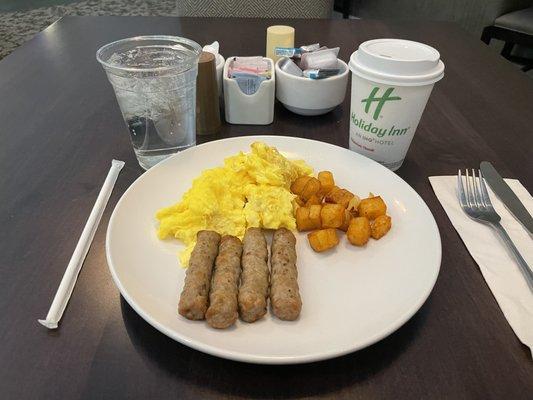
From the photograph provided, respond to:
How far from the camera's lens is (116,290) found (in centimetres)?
82

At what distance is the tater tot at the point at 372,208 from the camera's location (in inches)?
37.1

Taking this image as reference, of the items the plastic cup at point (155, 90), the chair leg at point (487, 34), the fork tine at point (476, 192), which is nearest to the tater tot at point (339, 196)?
the fork tine at point (476, 192)

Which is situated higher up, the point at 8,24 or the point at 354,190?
the point at 354,190

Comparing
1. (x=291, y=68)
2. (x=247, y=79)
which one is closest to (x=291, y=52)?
(x=291, y=68)

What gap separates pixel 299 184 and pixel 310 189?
0.05 m

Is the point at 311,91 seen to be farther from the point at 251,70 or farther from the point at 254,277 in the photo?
the point at 254,277

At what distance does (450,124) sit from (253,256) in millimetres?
988

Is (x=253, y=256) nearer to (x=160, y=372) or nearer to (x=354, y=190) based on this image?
(x=160, y=372)

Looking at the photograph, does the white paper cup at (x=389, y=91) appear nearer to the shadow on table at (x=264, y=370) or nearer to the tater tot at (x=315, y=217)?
the tater tot at (x=315, y=217)

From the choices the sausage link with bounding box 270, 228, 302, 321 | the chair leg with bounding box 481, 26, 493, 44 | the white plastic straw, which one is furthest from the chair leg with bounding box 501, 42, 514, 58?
the white plastic straw

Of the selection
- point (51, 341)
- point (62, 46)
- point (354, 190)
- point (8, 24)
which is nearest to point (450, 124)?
point (354, 190)

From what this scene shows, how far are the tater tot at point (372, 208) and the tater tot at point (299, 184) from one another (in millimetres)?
166

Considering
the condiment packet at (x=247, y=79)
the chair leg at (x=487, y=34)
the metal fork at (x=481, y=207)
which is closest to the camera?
the metal fork at (x=481, y=207)

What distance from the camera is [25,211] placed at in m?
1.00
